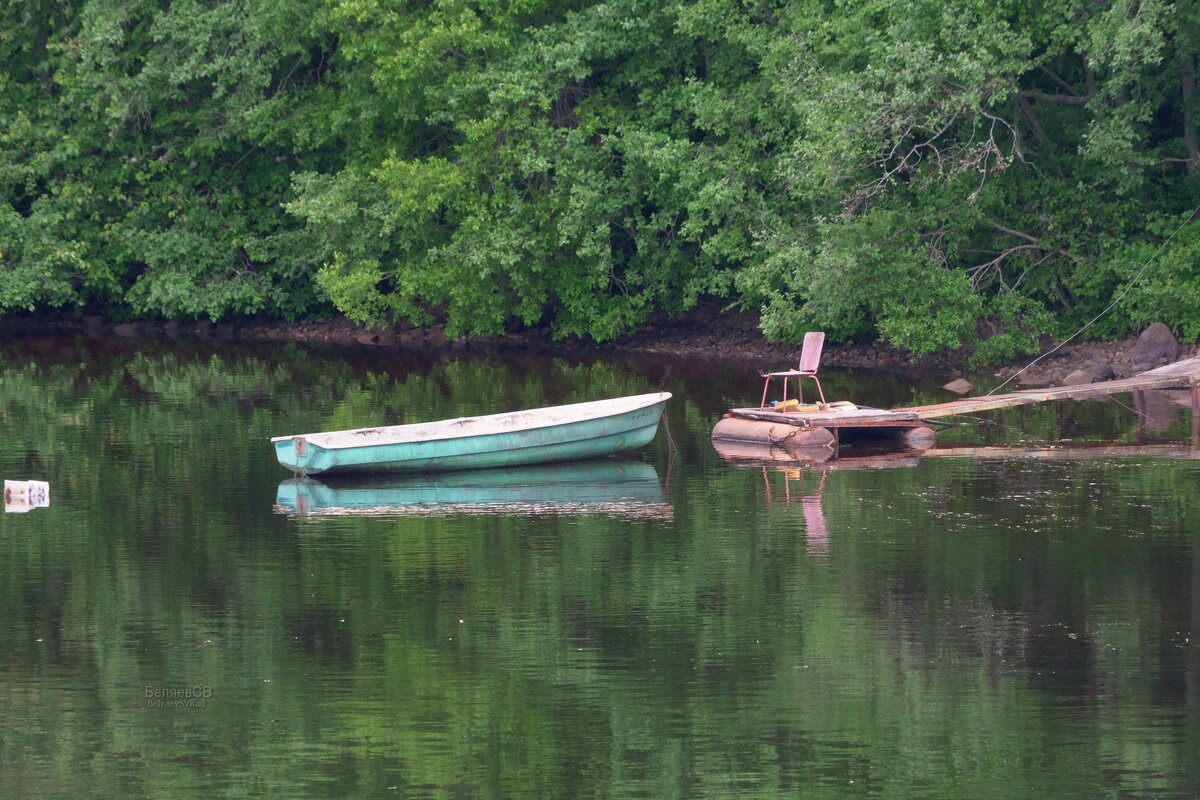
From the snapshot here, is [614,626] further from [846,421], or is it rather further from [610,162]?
[610,162]

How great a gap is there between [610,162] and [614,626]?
963 inches

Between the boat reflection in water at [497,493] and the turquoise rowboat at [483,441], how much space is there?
0.21 m

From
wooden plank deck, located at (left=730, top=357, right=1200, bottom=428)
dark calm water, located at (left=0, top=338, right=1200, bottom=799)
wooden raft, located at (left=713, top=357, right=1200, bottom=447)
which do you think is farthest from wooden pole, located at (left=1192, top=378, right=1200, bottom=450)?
dark calm water, located at (left=0, top=338, right=1200, bottom=799)

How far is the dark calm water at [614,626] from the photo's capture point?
36.1 feet

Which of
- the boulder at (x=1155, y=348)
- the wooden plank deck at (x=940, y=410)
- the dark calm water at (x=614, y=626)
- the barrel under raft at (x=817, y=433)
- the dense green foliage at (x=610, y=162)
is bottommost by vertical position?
the dark calm water at (x=614, y=626)

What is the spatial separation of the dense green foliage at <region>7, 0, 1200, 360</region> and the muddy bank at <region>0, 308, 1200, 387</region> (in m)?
0.50

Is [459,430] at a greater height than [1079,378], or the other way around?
[1079,378]

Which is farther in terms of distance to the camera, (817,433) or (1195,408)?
(1195,408)

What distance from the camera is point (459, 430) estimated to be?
22719mm

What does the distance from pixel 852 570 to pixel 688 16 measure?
21.2 m

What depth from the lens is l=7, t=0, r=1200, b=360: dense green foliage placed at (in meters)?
32.0

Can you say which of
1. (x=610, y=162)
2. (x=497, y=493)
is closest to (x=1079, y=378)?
(x=610, y=162)

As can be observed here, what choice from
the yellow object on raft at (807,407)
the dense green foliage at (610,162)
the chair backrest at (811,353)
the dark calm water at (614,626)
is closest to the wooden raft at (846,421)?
the yellow object on raft at (807,407)

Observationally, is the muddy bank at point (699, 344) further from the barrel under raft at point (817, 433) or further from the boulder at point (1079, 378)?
the barrel under raft at point (817, 433)
